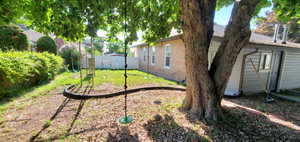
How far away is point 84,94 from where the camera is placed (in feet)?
16.2

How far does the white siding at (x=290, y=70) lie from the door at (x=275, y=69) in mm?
349

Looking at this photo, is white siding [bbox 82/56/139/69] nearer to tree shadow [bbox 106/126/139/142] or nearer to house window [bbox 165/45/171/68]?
house window [bbox 165/45/171/68]

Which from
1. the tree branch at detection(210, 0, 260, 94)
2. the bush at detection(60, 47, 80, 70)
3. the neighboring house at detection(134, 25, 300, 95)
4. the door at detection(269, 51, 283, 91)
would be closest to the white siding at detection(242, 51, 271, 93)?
the neighboring house at detection(134, 25, 300, 95)

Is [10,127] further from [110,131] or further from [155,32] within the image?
[155,32]

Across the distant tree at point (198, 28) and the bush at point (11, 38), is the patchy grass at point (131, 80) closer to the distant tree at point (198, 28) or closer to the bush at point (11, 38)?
the distant tree at point (198, 28)

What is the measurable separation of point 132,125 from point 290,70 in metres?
10.5

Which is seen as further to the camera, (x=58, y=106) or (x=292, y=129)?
(x=58, y=106)

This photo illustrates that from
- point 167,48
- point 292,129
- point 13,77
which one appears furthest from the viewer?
point 167,48

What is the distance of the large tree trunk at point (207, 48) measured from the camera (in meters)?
2.69

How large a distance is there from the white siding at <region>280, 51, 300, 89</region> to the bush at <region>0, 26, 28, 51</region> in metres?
17.4

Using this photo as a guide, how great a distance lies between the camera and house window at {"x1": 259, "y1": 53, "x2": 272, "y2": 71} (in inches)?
261

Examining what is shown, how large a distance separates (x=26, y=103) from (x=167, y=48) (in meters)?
8.21

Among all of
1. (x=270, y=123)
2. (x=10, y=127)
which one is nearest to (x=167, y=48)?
(x=270, y=123)

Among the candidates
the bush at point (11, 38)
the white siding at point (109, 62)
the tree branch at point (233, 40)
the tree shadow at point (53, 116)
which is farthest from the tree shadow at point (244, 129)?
the white siding at point (109, 62)
